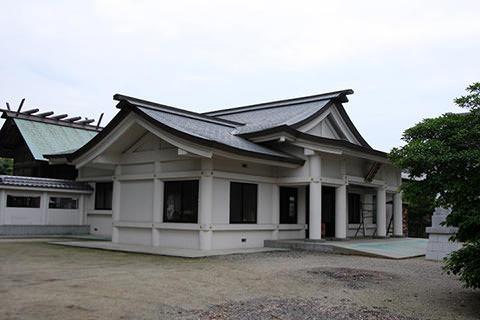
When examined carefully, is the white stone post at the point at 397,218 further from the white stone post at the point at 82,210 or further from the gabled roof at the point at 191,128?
the white stone post at the point at 82,210

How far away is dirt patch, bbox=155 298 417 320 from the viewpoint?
18.9ft

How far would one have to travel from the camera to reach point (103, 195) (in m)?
20.0

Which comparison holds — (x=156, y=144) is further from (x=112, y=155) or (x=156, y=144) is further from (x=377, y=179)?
(x=377, y=179)

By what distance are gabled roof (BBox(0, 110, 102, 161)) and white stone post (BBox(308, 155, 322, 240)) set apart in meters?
13.3

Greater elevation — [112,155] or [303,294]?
[112,155]

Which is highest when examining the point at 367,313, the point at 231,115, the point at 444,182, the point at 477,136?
the point at 231,115

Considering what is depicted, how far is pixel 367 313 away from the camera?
602 cm

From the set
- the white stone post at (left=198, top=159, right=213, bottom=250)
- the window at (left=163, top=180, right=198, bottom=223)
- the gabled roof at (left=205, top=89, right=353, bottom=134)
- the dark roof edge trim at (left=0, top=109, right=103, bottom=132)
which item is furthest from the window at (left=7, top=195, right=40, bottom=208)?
the white stone post at (left=198, top=159, right=213, bottom=250)

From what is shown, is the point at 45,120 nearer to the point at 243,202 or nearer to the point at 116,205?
the point at 116,205

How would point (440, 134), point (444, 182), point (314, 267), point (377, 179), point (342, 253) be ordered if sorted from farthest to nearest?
point (377, 179)
point (342, 253)
point (314, 267)
point (440, 134)
point (444, 182)

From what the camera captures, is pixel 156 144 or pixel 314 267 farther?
pixel 156 144

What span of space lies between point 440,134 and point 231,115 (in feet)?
49.8

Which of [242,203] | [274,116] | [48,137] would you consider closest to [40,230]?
[48,137]

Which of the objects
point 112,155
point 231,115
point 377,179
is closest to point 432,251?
point 377,179
